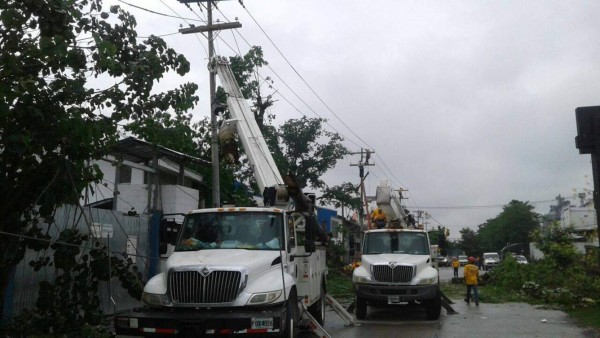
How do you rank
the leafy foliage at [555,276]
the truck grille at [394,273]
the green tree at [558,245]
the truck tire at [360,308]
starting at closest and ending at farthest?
the truck grille at [394,273] < the truck tire at [360,308] < the leafy foliage at [555,276] < the green tree at [558,245]

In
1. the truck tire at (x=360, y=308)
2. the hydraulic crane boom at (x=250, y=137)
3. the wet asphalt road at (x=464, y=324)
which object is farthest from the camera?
the truck tire at (x=360, y=308)

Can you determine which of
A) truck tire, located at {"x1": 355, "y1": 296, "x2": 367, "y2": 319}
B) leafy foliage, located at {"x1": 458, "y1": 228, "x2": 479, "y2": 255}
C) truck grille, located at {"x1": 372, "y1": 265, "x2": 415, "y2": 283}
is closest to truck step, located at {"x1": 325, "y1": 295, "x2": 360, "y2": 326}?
truck tire, located at {"x1": 355, "y1": 296, "x2": 367, "y2": 319}

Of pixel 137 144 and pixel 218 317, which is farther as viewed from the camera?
pixel 137 144

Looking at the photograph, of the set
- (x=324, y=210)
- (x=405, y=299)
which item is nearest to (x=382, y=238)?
(x=405, y=299)

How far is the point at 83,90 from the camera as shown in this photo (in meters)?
8.33

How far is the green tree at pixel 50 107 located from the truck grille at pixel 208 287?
2.00 metres

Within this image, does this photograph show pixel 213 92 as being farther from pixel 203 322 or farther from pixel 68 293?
pixel 203 322

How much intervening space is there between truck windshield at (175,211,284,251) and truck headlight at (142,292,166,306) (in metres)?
1.22

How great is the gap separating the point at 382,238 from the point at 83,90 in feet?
35.0

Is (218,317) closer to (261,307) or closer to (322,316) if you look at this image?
(261,307)

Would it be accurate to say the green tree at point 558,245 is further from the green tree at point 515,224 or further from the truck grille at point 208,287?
the green tree at point 515,224

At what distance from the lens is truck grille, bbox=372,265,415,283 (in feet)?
50.5

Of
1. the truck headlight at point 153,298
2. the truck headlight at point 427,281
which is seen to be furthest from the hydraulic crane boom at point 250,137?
the truck headlight at point 427,281

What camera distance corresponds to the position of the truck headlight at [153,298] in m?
9.16
